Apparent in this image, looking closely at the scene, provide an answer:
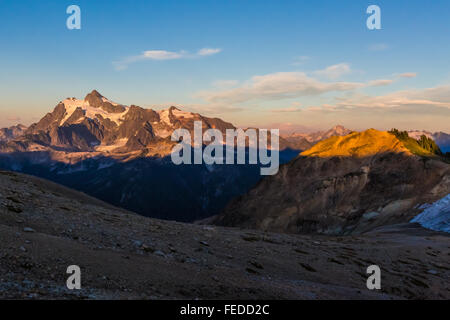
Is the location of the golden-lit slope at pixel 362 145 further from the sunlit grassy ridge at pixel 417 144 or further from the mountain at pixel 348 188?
the sunlit grassy ridge at pixel 417 144

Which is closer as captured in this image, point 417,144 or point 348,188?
point 348,188

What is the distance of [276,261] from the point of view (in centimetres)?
2666

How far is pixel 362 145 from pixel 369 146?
378cm

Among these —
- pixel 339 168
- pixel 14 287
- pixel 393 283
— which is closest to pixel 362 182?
pixel 339 168

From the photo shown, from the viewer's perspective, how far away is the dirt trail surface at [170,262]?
14.5m

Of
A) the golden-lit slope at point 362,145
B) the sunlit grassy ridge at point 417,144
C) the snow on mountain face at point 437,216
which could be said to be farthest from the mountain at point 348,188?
the snow on mountain face at point 437,216

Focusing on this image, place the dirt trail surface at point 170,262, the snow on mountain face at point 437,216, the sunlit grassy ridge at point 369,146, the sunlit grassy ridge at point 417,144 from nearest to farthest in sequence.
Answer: the dirt trail surface at point 170,262 → the snow on mountain face at point 437,216 → the sunlit grassy ridge at point 369,146 → the sunlit grassy ridge at point 417,144

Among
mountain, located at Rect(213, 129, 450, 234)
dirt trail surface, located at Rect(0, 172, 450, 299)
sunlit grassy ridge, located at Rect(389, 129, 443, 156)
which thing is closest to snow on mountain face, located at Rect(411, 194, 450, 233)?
mountain, located at Rect(213, 129, 450, 234)

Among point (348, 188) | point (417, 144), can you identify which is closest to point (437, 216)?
point (348, 188)

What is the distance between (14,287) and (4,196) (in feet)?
53.4

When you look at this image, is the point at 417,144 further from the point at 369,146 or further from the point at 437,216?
the point at 437,216

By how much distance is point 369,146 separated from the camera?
434 ft

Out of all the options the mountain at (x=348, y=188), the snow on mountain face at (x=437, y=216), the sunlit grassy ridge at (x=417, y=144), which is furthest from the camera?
the sunlit grassy ridge at (x=417, y=144)
